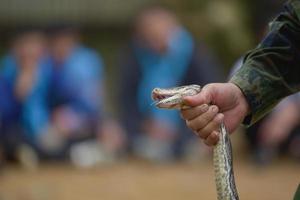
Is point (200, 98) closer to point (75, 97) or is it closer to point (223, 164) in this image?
point (223, 164)

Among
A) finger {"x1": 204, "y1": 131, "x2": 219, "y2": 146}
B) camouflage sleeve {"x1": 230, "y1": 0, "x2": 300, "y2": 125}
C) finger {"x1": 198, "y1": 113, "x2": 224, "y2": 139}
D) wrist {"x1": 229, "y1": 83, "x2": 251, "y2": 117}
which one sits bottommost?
finger {"x1": 204, "y1": 131, "x2": 219, "y2": 146}

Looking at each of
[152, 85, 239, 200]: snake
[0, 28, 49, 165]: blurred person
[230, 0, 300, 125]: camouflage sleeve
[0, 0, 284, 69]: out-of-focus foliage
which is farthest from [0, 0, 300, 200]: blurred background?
[152, 85, 239, 200]: snake

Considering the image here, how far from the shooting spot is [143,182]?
8.44 m

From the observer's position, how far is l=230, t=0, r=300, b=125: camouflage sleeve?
3549 millimetres

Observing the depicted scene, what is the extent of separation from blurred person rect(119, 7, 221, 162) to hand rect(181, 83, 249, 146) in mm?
6127

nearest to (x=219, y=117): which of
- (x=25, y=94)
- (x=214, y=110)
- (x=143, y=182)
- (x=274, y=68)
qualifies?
(x=214, y=110)

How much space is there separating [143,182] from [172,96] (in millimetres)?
5256

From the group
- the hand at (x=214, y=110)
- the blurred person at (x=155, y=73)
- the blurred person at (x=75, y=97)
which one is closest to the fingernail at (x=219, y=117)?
the hand at (x=214, y=110)

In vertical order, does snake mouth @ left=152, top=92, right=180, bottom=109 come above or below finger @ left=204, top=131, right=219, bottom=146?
above

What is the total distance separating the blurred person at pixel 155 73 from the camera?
971 cm

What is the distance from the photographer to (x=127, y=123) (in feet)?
32.6

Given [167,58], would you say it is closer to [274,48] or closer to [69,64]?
[69,64]

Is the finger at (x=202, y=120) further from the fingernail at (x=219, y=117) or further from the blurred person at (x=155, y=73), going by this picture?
the blurred person at (x=155, y=73)

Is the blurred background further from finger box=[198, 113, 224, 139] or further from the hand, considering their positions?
finger box=[198, 113, 224, 139]
